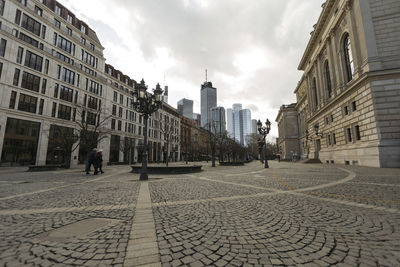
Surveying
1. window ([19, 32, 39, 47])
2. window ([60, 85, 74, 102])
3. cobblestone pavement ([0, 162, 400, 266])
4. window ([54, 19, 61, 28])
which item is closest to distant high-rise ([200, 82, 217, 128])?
window ([60, 85, 74, 102])

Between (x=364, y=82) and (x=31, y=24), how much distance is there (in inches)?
1920

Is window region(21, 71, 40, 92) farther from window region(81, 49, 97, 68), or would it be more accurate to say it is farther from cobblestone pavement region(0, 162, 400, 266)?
cobblestone pavement region(0, 162, 400, 266)

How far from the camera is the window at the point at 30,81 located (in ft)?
87.2

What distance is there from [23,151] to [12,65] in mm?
12953

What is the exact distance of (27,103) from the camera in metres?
26.8

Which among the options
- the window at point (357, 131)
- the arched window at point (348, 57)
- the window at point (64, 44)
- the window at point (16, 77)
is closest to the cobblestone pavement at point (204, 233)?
the window at point (357, 131)

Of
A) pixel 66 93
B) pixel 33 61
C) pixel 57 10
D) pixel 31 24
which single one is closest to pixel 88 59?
pixel 57 10

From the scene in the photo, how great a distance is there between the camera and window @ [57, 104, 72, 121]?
1224 inches

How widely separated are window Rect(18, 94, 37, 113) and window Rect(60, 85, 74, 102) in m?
4.37

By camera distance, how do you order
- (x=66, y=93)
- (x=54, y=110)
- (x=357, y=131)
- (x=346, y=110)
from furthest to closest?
(x=66, y=93)
(x=54, y=110)
(x=346, y=110)
(x=357, y=131)

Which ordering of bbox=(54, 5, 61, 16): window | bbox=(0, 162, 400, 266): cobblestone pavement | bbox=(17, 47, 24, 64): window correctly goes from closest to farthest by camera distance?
bbox=(0, 162, 400, 266): cobblestone pavement, bbox=(17, 47, 24, 64): window, bbox=(54, 5, 61, 16): window

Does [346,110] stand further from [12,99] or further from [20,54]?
[20,54]

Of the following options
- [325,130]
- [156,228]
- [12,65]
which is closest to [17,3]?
[12,65]

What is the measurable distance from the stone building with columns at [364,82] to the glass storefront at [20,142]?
45330 mm
